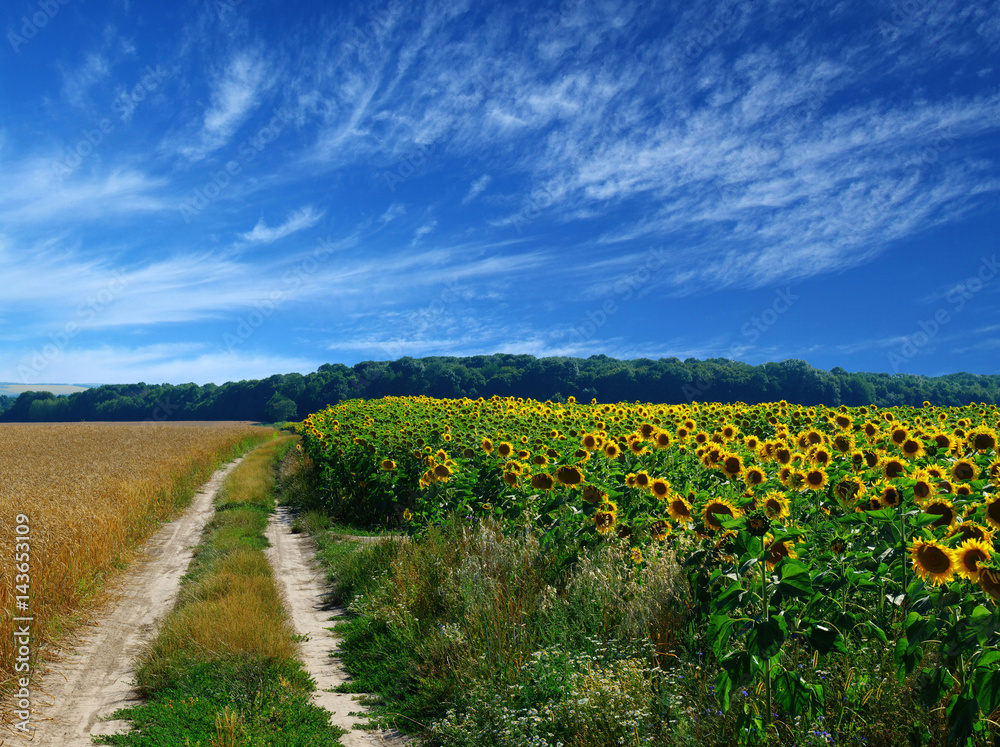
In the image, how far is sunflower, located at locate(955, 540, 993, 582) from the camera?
107 inches

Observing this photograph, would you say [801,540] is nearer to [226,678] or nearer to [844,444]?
[844,444]

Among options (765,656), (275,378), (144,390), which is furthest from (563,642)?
(144,390)

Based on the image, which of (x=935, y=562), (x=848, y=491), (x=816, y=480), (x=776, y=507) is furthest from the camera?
(x=816, y=480)

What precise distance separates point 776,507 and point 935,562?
1.25 meters

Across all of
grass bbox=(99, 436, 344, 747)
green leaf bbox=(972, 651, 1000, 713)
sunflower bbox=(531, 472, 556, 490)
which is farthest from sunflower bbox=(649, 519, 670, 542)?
grass bbox=(99, 436, 344, 747)

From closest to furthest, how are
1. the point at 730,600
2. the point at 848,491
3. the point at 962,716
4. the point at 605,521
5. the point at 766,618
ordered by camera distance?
the point at 962,716 → the point at 766,618 → the point at 730,600 → the point at 848,491 → the point at 605,521

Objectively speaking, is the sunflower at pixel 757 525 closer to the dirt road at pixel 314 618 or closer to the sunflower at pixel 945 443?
the sunflower at pixel 945 443

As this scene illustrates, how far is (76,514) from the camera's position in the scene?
35.0 feet

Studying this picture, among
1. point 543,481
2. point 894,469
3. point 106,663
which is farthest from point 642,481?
point 106,663

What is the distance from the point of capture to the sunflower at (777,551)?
134 inches

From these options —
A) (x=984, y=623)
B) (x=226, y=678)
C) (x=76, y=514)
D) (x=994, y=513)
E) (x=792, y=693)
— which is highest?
(x=994, y=513)

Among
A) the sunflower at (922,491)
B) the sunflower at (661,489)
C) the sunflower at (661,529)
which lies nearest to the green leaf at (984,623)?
the sunflower at (922,491)

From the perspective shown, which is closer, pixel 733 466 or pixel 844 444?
pixel 733 466

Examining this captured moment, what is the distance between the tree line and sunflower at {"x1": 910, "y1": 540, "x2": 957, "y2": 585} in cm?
1830
